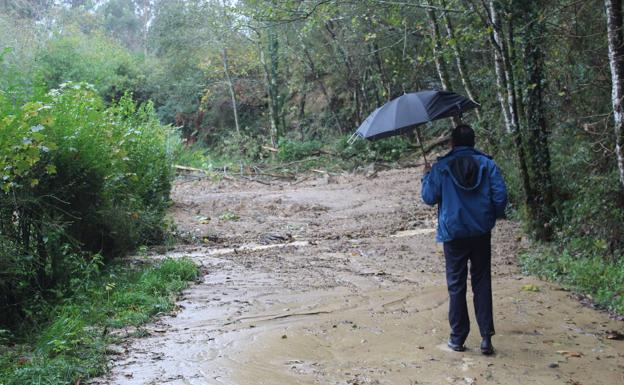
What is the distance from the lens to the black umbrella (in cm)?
552

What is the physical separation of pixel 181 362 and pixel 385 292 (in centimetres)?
320

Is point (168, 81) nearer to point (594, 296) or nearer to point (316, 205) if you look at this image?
point (316, 205)

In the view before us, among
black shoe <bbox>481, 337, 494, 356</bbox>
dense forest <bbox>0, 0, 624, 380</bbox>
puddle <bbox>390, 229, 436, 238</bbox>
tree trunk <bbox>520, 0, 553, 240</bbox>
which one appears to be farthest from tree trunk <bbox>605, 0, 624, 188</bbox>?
puddle <bbox>390, 229, 436, 238</bbox>

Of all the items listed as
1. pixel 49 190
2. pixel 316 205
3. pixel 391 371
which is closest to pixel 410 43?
pixel 316 205

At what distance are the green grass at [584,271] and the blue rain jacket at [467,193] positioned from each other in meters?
2.40

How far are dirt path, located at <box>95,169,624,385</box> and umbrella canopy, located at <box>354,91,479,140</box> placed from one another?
1.91 meters

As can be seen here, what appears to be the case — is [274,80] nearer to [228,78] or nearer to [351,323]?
[228,78]

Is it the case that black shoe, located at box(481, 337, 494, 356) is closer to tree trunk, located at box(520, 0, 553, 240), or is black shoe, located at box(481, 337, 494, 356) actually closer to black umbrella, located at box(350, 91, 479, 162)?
black umbrella, located at box(350, 91, 479, 162)

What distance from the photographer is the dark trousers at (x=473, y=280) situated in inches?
201

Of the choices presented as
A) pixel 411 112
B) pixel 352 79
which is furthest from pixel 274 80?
pixel 411 112

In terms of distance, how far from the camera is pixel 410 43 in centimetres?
2086

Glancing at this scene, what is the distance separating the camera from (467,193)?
5.05 m

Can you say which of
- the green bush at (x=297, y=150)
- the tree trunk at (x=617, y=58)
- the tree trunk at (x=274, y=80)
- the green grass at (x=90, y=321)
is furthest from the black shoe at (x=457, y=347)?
the tree trunk at (x=274, y=80)

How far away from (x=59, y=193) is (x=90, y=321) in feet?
7.70
